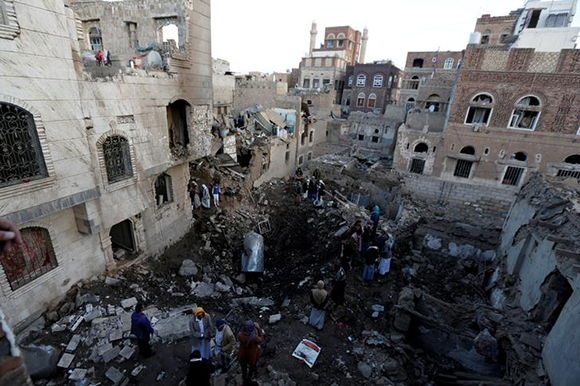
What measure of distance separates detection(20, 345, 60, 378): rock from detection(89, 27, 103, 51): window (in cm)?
1154

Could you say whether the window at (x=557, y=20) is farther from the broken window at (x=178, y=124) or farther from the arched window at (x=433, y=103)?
the broken window at (x=178, y=124)

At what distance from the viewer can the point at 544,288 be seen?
638cm

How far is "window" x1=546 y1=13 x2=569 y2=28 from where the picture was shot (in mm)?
23219

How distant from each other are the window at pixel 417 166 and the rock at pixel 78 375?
23.4 metres

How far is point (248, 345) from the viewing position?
518cm

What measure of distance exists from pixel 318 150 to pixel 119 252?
2193 centimetres

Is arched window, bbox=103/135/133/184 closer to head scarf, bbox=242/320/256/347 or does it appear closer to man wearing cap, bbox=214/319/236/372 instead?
man wearing cap, bbox=214/319/236/372

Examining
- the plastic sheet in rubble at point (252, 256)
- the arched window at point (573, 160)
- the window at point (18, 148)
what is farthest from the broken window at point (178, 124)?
the arched window at point (573, 160)

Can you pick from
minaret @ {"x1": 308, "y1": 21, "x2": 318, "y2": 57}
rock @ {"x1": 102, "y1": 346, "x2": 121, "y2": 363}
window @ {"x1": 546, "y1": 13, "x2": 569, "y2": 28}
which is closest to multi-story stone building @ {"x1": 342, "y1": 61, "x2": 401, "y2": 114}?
minaret @ {"x1": 308, "y1": 21, "x2": 318, "y2": 57}

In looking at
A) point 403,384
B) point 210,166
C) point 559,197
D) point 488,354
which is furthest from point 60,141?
point 559,197

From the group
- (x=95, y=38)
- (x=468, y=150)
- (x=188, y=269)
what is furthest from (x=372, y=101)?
(x=188, y=269)

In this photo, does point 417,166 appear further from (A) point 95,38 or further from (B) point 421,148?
(A) point 95,38

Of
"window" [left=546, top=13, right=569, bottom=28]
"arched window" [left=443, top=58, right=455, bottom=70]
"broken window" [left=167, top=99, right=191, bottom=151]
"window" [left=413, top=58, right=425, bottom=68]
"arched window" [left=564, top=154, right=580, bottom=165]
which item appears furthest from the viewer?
"window" [left=413, top=58, right=425, bottom=68]

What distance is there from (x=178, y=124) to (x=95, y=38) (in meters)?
6.24
